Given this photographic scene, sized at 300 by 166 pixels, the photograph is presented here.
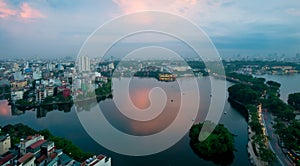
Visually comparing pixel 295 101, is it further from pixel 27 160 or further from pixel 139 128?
pixel 27 160

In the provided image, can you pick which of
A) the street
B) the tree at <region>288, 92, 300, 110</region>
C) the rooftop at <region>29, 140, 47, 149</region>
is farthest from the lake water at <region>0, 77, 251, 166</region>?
the tree at <region>288, 92, 300, 110</region>

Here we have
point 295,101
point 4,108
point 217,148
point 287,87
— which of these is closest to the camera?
point 217,148

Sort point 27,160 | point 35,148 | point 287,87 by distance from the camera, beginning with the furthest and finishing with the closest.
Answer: point 287,87, point 35,148, point 27,160

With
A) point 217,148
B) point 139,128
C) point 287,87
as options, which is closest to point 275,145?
point 217,148

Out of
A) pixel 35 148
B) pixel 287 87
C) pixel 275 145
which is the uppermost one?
pixel 35 148

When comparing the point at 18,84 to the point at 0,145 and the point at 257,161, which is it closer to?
the point at 0,145

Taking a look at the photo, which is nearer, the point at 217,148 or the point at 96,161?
the point at 96,161

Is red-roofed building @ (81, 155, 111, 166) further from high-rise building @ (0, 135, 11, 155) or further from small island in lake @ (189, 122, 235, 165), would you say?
small island in lake @ (189, 122, 235, 165)

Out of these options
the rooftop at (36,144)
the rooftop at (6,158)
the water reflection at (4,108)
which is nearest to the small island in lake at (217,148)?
the rooftop at (36,144)

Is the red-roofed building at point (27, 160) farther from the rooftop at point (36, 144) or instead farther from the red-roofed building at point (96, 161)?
the red-roofed building at point (96, 161)

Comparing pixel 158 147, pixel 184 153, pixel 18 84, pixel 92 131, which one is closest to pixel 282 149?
pixel 184 153
